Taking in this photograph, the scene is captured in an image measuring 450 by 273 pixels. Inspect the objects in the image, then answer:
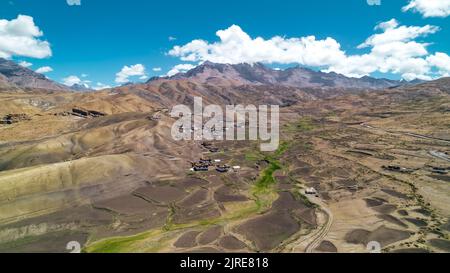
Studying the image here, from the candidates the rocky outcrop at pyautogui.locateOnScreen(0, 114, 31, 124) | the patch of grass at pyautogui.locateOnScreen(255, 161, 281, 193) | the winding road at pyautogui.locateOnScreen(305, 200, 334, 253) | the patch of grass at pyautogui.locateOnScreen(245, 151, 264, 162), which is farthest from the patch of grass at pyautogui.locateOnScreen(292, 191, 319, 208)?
the rocky outcrop at pyautogui.locateOnScreen(0, 114, 31, 124)

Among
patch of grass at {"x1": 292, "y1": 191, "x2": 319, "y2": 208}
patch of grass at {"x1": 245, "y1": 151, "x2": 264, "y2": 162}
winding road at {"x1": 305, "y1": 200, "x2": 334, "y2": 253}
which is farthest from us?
patch of grass at {"x1": 245, "y1": 151, "x2": 264, "y2": 162}

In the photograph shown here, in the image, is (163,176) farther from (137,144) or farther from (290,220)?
(290,220)

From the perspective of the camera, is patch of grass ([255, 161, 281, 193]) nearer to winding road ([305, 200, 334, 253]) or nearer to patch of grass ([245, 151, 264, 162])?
patch of grass ([245, 151, 264, 162])

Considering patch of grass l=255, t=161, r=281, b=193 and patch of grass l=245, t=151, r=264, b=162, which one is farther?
patch of grass l=245, t=151, r=264, b=162

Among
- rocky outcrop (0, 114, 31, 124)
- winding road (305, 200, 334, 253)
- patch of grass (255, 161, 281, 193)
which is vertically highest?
rocky outcrop (0, 114, 31, 124)

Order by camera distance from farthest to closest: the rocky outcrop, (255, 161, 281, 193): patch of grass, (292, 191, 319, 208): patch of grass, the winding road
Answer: the rocky outcrop, (255, 161, 281, 193): patch of grass, (292, 191, 319, 208): patch of grass, the winding road

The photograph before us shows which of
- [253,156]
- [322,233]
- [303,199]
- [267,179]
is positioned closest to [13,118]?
[253,156]

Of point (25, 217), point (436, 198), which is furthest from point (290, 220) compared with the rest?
point (25, 217)

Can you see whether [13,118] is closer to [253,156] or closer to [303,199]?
[253,156]

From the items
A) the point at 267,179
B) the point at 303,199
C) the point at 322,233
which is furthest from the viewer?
the point at 267,179

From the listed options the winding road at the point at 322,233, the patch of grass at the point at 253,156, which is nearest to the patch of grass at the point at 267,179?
the patch of grass at the point at 253,156
